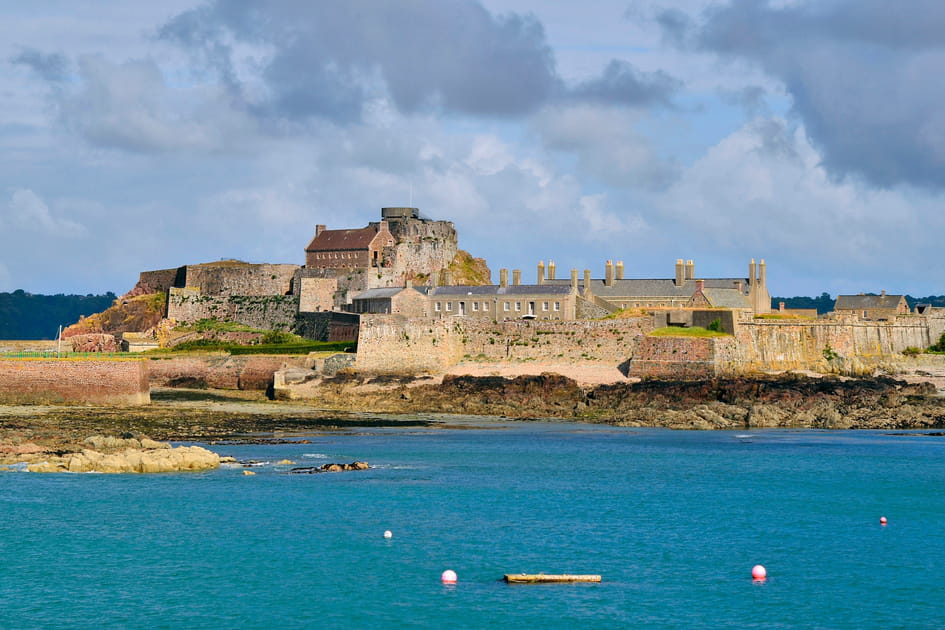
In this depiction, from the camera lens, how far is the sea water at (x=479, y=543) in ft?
66.9

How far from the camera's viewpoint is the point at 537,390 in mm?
58125

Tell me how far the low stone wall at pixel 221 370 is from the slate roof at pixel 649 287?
2715 centimetres

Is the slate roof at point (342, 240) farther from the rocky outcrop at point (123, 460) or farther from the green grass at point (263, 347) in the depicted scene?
the rocky outcrop at point (123, 460)

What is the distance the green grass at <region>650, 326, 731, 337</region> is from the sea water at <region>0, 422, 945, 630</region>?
910 inches

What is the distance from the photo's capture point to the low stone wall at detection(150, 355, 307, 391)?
64.3 meters

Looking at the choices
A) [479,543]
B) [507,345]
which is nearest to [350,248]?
[507,345]

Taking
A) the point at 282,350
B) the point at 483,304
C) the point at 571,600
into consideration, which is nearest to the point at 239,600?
the point at 571,600

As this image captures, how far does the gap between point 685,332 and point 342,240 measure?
2911cm

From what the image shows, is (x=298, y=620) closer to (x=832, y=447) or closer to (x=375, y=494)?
(x=375, y=494)

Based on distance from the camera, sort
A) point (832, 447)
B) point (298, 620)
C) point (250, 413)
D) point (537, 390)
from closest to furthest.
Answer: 1. point (298, 620)
2. point (832, 447)
3. point (250, 413)
4. point (537, 390)

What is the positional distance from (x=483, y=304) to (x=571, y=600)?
5246cm

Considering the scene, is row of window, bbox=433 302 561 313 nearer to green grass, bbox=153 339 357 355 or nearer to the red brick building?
green grass, bbox=153 339 357 355

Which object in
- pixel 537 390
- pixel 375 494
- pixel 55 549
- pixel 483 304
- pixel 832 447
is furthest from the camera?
pixel 483 304

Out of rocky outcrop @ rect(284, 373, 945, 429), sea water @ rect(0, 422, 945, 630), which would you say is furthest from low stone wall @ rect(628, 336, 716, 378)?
sea water @ rect(0, 422, 945, 630)
